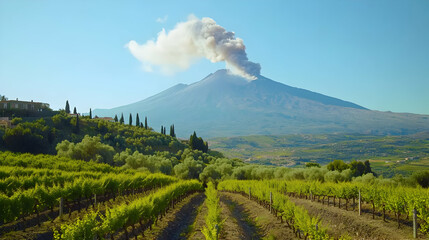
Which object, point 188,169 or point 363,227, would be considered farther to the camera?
point 188,169

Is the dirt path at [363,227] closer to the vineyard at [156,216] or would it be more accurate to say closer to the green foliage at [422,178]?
the vineyard at [156,216]

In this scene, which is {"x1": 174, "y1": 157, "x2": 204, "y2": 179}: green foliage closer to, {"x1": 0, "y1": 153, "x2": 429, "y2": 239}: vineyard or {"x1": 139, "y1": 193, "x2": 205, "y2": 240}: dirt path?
{"x1": 0, "y1": 153, "x2": 429, "y2": 239}: vineyard

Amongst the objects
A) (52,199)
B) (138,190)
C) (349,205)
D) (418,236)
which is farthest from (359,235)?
(138,190)

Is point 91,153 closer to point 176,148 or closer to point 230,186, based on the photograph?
point 230,186

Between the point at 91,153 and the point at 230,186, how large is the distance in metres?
35.6

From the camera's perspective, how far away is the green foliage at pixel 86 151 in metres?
76.9

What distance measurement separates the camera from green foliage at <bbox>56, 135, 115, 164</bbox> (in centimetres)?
7686

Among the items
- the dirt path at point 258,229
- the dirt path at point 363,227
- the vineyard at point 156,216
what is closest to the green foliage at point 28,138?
the vineyard at point 156,216

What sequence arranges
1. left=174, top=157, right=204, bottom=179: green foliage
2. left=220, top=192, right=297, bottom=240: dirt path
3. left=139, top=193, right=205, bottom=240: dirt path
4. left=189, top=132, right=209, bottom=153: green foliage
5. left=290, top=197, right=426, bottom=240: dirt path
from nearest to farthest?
left=290, top=197, right=426, bottom=240: dirt path → left=220, top=192, right=297, bottom=240: dirt path → left=139, top=193, right=205, bottom=240: dirt path → left=174, top=157, right=204, bottom=179: green foliage → left=189, top=132, right=209, bottom=153: green foliage

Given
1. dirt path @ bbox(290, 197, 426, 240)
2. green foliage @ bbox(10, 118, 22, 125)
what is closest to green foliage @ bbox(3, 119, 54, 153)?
green foliage @ bbox(10, 118, 22, 125)

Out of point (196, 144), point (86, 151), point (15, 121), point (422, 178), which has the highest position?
point (15, 121)

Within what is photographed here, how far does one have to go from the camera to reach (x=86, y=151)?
79.3 meters

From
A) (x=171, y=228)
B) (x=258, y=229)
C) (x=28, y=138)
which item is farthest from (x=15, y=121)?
(x=258, y=229)

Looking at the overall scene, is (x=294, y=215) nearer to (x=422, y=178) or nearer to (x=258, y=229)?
(x=258, y=229)
